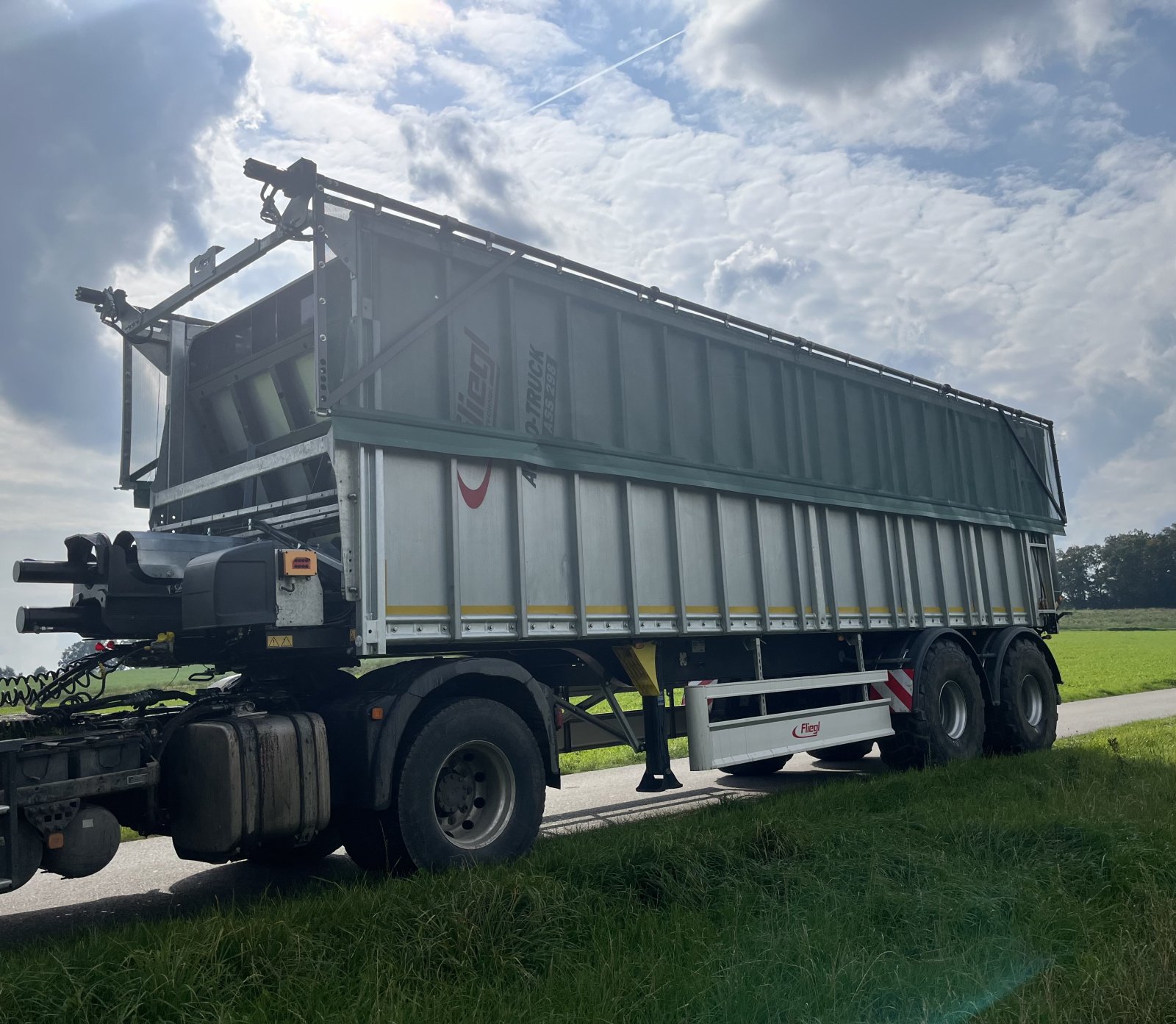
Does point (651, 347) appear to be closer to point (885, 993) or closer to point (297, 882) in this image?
point (297, 882)

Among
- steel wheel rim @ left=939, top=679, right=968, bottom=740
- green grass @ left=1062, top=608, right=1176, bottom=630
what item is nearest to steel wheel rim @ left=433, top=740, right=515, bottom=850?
steel wheel rim @ left=939, top=679, right=968, bottom=740

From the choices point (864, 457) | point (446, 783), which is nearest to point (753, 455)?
point (864, 457)

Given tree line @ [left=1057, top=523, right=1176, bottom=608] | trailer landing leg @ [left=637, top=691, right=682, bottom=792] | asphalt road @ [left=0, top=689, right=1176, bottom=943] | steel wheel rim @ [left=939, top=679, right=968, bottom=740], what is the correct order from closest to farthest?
1. asphalt road @ [left=0, top=689, right=1176, bottom=943]
2. trailer landing leg @ [left=637, top=691, right=682, bottom=792]
3. steel wheel rim @ [left=939, top=679, right=968, bottom=740]
4. tree line @ [left=1057, top=523, right=1176, bottom=608]

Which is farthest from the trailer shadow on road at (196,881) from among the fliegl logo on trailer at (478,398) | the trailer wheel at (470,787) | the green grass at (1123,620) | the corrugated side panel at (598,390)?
the green grass at (1123,620)

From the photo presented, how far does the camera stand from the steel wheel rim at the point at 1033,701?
464 inches

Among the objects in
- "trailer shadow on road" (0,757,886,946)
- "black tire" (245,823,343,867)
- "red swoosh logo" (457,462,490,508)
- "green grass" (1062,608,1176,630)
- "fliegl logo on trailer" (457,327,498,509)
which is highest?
"fliegl logo on trailer" (457,327,498,509)

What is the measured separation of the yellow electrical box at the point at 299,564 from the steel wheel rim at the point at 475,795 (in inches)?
52.2

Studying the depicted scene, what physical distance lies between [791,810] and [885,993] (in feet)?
12.0

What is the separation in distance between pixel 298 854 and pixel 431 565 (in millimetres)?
2476

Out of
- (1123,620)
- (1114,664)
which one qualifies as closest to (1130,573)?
(1123,620)

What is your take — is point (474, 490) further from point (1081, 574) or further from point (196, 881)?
point (1081, 574)

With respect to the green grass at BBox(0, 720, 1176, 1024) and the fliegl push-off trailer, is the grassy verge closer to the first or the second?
the fliegl push-off trailer

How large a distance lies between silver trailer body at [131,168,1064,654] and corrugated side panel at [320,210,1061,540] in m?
0.02

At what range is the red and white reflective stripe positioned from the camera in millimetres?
10070
